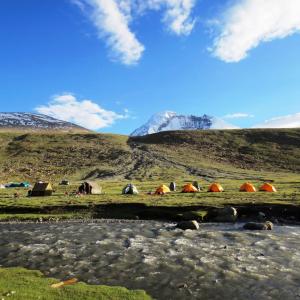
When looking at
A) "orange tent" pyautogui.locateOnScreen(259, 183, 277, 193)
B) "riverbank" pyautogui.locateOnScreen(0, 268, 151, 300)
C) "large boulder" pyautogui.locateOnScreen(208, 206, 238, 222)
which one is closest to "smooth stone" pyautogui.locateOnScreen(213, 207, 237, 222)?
"large boulder" pyautogui.locateOnScreen(208, 206, 238, 222)

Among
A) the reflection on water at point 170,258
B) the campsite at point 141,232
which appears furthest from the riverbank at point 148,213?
the reflection on water at point 170,258

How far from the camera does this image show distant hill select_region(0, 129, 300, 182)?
116 m

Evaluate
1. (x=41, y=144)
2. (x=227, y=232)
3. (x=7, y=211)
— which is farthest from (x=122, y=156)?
(x=227, y=232)

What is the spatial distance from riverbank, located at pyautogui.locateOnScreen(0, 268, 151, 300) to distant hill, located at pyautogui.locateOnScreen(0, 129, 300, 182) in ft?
268

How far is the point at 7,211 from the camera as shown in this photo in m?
51.9

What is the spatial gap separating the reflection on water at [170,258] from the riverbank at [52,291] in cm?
129

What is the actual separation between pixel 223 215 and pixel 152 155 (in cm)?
9823

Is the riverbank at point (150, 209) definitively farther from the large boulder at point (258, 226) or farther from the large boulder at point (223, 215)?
the large boulder at point (258, 226)

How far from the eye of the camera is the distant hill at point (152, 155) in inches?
4584

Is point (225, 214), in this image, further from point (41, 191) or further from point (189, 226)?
point (41, 191)

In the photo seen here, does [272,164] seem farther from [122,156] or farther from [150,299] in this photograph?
[150,299]

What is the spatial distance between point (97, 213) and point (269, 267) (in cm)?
2803

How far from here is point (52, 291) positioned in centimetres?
1933

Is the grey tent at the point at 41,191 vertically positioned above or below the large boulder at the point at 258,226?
above
